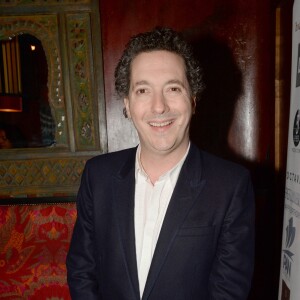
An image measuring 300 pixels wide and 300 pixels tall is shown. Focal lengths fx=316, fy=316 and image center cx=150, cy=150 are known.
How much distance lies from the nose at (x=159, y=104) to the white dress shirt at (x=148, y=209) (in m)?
0.26

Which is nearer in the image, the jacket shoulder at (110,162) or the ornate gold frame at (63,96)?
the jacket shoulder at (110,162)

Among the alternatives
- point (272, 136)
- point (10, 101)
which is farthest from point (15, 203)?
point (272, 136)

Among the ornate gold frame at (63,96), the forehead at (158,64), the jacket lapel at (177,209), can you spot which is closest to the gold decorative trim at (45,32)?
the ornate gold frame at (63,96)

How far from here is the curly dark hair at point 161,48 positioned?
1418 mm

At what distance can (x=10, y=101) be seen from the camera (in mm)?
2861

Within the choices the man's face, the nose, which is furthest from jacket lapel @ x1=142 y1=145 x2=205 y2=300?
the nose

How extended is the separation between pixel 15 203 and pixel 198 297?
6.86 ft

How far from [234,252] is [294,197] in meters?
0.73

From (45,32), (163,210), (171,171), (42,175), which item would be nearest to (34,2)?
(45,32)

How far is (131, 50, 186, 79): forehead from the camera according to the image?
136cm

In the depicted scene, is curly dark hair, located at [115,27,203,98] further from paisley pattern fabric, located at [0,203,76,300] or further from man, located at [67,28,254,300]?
paisley pattern fabric, located at [0,203,76,300]

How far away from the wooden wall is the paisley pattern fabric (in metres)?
1.03

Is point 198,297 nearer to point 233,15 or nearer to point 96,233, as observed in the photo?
point 96,233

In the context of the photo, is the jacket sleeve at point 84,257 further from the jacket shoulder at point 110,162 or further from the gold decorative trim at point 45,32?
the gold decorative trim at point 45,32
